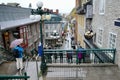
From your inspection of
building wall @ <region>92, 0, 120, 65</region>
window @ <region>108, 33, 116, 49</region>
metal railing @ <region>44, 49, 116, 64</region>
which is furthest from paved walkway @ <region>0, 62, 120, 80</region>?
window @ <region>108, 33, 116, 49</region>

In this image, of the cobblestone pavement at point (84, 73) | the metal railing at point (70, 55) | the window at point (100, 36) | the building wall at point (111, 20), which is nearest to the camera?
the cobblestone pavement at point (84, 73)

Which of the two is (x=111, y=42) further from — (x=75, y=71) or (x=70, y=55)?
(x=75, y=71)

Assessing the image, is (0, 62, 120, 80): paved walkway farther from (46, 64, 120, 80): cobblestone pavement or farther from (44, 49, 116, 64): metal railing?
(44, 49, 116, 64): metal railing

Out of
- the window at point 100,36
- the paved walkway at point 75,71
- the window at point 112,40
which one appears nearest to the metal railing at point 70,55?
the window at point 112,40

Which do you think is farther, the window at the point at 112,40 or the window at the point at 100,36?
the window at the point at 100,36

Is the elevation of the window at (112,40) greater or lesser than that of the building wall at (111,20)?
lesser

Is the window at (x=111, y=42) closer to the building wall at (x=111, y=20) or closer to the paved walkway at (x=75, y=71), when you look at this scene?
the building wall at (x=111, y=20)

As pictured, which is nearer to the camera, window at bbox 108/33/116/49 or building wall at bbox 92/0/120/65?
building wall at bbox 92/0/120/65

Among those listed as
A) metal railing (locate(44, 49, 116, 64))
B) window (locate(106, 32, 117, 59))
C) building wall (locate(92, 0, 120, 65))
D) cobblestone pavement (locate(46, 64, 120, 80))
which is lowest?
cobblestone pavement (locate(46, 64, 120, 80))

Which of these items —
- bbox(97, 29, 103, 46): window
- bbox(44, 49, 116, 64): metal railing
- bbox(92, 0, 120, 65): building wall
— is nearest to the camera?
bbox(92, 0, 120, 65): building wall

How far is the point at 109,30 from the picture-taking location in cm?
979

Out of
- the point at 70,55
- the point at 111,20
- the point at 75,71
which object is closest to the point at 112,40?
the point at 111,20

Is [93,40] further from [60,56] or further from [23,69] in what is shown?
[23,69]

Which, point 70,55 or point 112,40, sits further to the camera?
point 70,55
